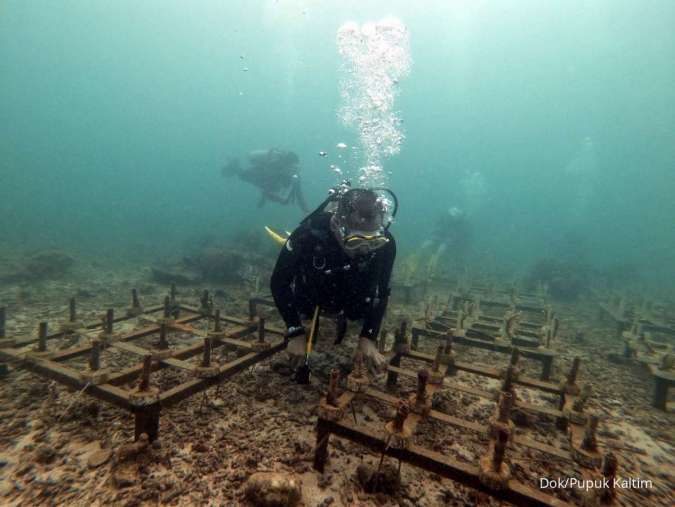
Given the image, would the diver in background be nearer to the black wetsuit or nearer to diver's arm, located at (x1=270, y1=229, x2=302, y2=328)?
the black wetsuit

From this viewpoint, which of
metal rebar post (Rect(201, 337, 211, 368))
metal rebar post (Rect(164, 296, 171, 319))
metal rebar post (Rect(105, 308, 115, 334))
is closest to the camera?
metal rebar post (Rect(201, 337, 211, 368))

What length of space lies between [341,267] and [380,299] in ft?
2.06

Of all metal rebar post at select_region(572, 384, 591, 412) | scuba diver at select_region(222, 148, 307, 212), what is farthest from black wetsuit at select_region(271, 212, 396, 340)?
scuba diver at select_region(222, 148, 307, 212)

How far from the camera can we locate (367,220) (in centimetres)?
402

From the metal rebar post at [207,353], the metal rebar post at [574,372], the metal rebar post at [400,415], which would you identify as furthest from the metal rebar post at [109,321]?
the metal rebar post at [574,372]

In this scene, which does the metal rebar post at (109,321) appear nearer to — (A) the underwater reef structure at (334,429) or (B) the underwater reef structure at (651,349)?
(A) the underwater reef structure at (334,429)

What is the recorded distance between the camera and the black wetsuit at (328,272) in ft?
14.0

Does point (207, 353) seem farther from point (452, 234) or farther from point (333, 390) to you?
point (452, 234)

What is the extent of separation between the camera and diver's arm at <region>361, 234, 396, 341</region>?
3.98 meters

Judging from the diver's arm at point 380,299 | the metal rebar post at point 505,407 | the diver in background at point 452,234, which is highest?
the diver in background at point 452,234

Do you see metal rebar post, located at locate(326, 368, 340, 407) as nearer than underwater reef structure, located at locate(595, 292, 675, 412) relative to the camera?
Yes

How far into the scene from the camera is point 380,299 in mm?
4344

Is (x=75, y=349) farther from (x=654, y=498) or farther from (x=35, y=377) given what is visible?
(x=654, y=498)

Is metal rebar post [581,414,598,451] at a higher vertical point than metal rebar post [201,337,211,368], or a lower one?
higher
